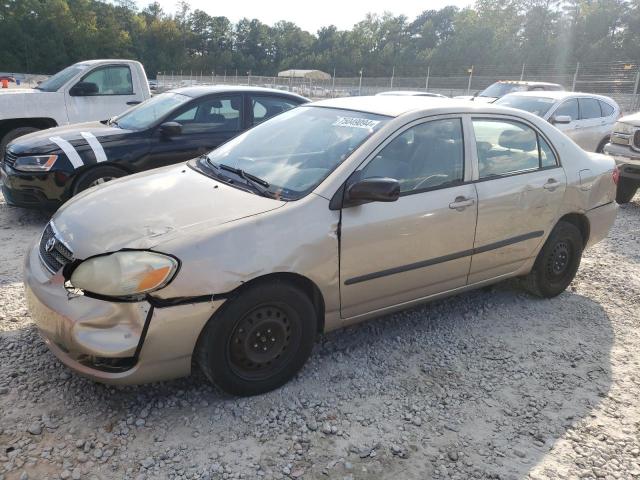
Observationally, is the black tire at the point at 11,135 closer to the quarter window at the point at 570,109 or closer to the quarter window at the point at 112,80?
the quarter window at the point at 112,80

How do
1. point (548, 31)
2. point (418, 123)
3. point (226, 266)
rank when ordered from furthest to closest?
point (548, 31) < point (418, 123) < point (226, 266)

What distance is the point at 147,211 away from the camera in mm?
2811

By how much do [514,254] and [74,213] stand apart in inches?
121

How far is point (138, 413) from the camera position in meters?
2.66

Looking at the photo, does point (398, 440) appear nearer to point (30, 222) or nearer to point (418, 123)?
point (418, 123)

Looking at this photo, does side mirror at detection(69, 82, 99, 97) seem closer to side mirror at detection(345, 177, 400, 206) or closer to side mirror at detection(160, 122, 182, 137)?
side mirror at detection(160, 122, 182, 137)

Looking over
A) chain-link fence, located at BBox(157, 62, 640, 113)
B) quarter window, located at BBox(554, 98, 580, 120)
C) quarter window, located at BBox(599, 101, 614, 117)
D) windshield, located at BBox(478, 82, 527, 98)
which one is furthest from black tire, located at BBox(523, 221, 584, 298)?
chain-link fence, located at BBox(157, 62, 640, 113)

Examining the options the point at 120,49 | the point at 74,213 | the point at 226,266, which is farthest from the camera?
the point at 120,49

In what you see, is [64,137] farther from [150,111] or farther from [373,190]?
[373,190]

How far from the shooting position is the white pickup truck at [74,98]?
761cm

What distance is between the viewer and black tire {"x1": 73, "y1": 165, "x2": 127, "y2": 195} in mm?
5461

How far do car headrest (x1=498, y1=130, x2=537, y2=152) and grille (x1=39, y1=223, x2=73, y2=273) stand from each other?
298 cm

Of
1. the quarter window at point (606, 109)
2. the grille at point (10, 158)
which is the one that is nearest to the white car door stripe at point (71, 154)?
the grille at point (10, 158)

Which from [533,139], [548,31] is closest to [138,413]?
[533,139]
